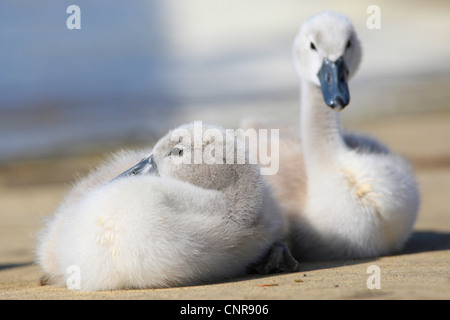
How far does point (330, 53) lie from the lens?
18.2ft

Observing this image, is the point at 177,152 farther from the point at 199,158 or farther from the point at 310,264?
the point at 310,264

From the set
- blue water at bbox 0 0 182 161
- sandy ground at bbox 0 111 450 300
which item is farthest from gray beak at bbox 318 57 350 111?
blue water at bbox 0 0 182 161

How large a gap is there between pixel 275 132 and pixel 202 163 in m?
2.48

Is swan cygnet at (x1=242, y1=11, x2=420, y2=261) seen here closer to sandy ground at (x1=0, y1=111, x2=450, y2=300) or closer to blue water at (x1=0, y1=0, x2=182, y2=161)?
sandy ground at (x1=0, y1=111, x2=450, y2=300)

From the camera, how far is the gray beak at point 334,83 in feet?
17.2

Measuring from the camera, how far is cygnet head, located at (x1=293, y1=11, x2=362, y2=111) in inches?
212

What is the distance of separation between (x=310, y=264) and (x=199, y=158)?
123 cm

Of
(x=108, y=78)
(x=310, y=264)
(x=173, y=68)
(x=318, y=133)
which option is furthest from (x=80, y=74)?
(x=310, y=264)

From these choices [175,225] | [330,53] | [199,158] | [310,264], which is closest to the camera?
[175,225]

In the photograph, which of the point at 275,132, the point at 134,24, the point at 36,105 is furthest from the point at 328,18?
the point at 134,24

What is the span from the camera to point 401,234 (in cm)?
546

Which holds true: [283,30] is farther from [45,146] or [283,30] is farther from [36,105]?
[45,146]

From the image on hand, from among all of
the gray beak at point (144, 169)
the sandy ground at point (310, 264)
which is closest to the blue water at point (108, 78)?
the sandy ground at point (310, 264)

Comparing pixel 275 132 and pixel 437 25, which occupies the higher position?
pixel 437 25
